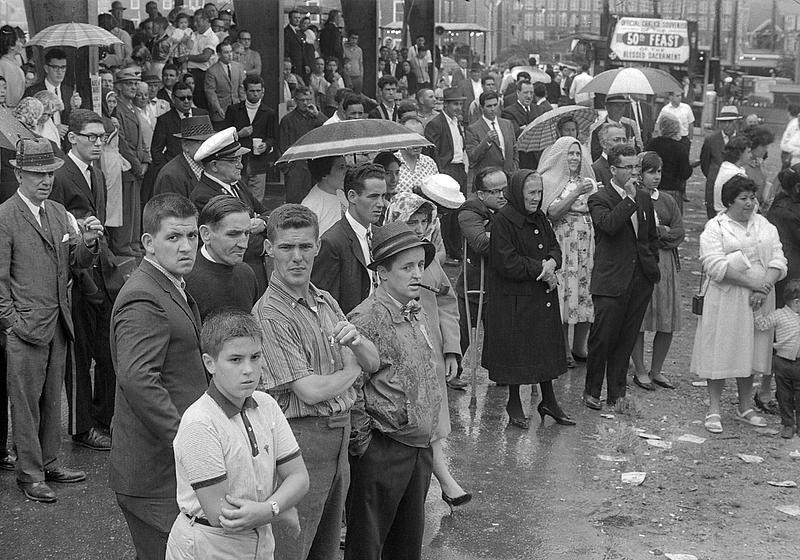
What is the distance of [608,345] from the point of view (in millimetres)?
8852

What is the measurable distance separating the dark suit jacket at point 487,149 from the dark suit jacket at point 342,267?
289 inches

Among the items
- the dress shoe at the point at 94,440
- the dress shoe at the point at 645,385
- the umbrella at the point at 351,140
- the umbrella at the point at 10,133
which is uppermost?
the umbrella at the point at 10,133

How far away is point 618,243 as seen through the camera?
8789mm

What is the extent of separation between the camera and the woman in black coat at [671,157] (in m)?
13.1

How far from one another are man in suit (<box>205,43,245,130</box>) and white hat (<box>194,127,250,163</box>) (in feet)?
27.3

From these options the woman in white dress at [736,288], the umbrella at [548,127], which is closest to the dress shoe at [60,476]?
the woman in white dress at [736,288]

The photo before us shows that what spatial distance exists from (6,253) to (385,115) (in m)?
10.5

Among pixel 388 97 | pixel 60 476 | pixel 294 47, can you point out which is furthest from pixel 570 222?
pixel 294 47

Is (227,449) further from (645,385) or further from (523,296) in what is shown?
(645,385)

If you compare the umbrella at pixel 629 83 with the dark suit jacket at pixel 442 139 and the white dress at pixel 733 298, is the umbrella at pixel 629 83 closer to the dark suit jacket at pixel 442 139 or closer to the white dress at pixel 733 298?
the dark suit jacket at pixel 442 139

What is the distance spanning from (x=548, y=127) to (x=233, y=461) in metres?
8.30

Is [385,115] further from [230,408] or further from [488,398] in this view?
[230,408]

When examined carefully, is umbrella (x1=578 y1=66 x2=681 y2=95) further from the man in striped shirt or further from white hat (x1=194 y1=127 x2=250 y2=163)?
the man in striped shirt

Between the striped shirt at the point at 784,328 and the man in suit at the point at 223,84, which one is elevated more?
the man in suit at the point at 223,84
